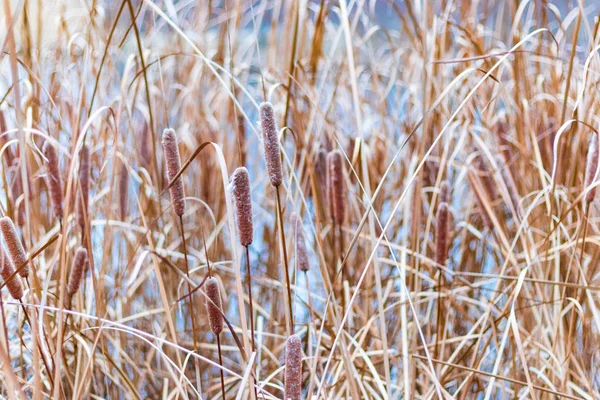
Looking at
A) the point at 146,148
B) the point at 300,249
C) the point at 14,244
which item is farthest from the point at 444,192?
the point at 146,148

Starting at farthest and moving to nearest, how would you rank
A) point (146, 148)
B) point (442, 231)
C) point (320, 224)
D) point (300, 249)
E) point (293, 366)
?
point (146, 148)
point (320, 224)
point (442, 231)
point (300, 249)
point (293, 366)

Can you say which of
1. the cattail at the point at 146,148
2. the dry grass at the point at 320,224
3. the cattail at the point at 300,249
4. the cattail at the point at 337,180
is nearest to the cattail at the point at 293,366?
the dry grass at the point at 320,224

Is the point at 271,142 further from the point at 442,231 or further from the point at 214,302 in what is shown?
the point at 442,231

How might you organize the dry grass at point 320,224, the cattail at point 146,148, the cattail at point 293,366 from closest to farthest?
1. the cattail at point 293,366
2. the dry grass at point 320,224
3. the cattail at point 146,148

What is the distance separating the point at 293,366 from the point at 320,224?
0.56 m

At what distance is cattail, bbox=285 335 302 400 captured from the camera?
44cm

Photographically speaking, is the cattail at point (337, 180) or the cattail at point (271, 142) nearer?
the cattail at point (271, 142)

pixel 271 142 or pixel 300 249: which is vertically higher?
pixel 271 142

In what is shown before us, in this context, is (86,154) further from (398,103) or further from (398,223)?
(398,103)

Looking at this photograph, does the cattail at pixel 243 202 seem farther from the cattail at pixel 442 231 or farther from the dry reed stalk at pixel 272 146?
the cattail at pixel 442 231

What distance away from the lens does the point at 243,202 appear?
48 cm

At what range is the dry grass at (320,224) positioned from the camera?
0.73 meters

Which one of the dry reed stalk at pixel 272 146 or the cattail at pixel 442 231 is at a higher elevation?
the dry reed stalk at pixel 272 146

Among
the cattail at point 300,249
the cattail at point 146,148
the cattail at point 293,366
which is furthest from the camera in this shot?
the cattail at point 146,148
